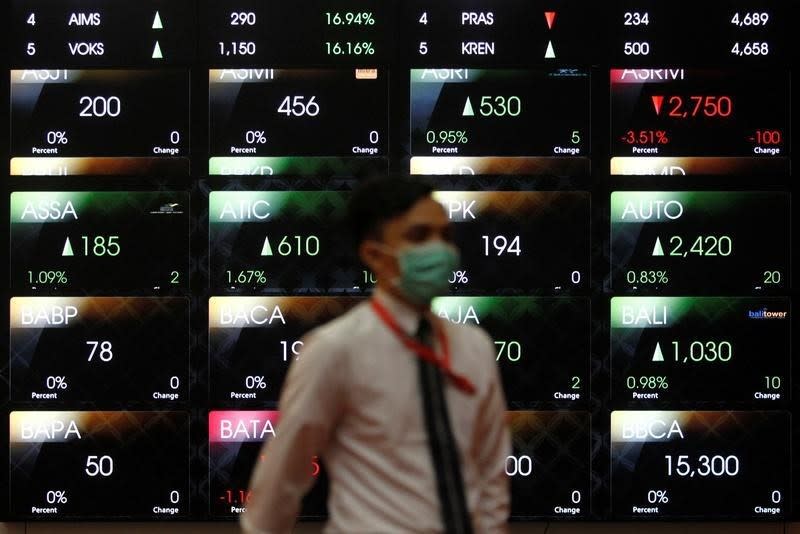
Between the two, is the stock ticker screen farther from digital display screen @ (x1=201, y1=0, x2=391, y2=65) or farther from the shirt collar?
the shirt collar

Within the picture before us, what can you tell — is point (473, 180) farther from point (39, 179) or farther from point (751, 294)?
point (39, 179)

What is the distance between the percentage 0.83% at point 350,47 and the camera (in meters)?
4.20

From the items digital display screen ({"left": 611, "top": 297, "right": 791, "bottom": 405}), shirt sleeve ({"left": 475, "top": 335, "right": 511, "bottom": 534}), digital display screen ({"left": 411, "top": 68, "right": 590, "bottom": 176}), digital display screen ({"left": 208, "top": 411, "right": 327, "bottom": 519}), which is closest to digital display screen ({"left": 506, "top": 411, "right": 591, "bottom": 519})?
digital display screen ({"left": 611, "top": 297, "right": 791, "bottom": 405})

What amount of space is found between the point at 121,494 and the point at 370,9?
184 centimetres

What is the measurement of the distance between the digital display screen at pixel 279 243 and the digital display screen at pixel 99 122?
0.77 feet

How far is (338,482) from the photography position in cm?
206

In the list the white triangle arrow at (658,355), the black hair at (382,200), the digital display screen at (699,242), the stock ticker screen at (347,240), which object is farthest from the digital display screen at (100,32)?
the black hair at (382,200)

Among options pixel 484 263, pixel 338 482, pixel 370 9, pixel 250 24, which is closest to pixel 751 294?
pixel 484 263

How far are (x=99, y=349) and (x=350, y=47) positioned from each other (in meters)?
1.32

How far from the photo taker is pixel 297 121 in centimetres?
419

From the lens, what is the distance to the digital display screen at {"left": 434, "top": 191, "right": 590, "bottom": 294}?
4.18 m

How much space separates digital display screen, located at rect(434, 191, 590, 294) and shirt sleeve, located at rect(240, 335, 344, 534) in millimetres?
2126

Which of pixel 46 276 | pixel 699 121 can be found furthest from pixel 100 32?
pixel 699 121

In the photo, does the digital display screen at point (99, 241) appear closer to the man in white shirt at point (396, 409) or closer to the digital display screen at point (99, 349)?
the digital display screen at point (99, 349)
